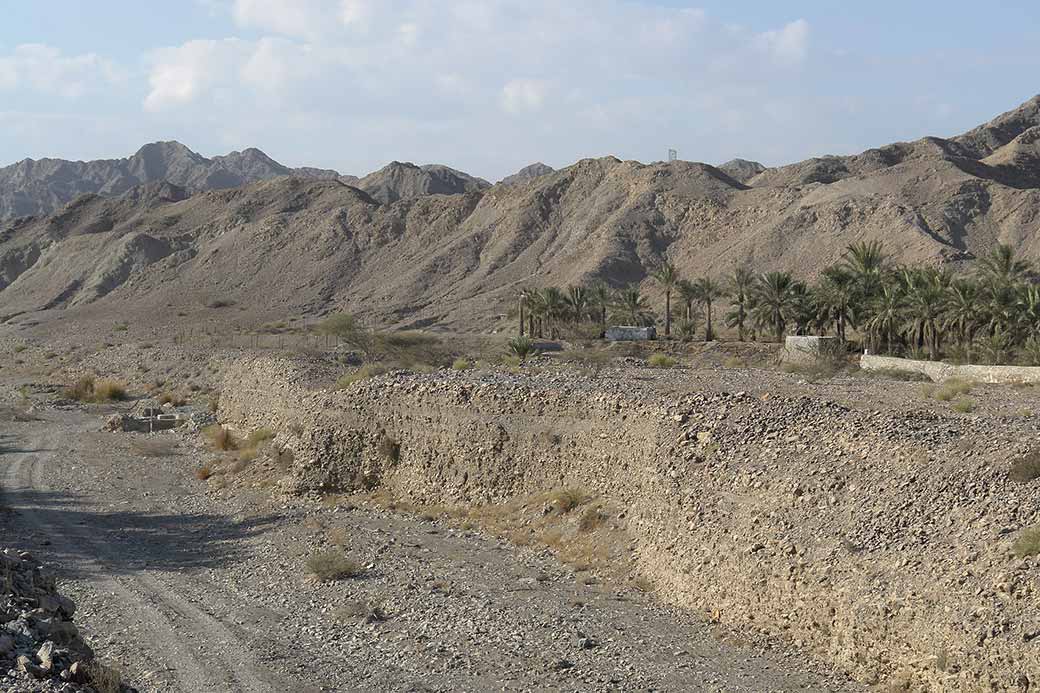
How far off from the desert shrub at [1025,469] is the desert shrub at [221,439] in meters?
Result: 22.5

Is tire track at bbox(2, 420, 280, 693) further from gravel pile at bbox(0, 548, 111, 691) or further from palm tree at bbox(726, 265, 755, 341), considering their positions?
palm tree at bbox(726, 265, 755, 341)

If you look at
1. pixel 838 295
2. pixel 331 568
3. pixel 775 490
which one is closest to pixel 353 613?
pixel 331 568

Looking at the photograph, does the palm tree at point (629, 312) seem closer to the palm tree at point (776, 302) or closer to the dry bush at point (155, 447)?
the palm tree at point (776, 302)

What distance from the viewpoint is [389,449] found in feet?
77.7

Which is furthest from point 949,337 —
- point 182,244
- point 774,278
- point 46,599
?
point 182,244

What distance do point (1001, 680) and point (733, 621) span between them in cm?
415

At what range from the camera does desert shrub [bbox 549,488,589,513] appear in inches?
767

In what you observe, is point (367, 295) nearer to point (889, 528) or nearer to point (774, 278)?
point (774, 278)

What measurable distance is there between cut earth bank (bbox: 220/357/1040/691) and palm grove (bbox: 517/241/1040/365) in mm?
20445

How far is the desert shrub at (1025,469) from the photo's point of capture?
13406 millimetres

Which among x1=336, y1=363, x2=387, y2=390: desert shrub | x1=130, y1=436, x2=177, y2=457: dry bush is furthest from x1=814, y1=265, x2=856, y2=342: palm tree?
x1=130, y1=436, x2=177, y2=457: dry bush

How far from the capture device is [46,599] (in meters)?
11.6

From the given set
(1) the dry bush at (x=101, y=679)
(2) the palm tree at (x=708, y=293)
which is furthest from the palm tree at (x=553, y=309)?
(1) the dry bush at (x=101, y=679)

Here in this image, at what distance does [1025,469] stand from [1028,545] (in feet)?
6.20
